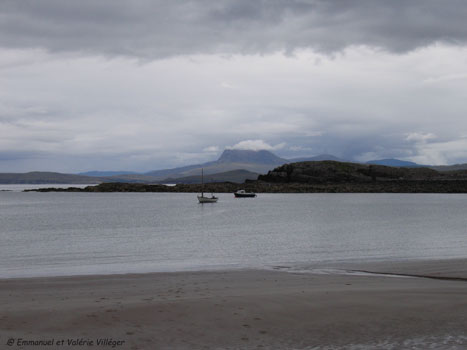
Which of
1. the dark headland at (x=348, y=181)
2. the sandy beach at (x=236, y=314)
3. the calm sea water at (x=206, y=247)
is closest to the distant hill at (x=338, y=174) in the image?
the dark headland at (x=348, y=181)

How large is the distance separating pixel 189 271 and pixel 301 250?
12.2 meters

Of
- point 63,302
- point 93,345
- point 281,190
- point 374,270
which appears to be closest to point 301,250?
point 374,270

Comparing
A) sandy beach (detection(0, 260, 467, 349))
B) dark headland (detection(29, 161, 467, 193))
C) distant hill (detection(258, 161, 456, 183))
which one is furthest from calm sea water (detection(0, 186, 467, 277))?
distant hill (detection(258, 161, 456, 183))

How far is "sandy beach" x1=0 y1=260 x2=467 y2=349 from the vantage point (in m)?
10.5

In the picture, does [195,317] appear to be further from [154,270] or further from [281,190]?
[281,190]

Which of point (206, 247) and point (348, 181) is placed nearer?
point (206, 247)

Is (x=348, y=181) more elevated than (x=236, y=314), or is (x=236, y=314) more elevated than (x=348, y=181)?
(x=348, y=181)

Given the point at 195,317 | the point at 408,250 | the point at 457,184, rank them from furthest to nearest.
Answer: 1. the point at 457,184
2. the point at 408,250
3. the point at 195,317

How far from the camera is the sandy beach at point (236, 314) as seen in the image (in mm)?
10523

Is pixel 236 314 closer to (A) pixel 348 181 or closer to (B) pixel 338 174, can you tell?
(A) pixel 348 181

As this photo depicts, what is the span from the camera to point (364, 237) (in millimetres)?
41344

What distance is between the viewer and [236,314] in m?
12.6

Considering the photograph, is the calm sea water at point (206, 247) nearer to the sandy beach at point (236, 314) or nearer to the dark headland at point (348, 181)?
the sandy beach at point (236, 314)

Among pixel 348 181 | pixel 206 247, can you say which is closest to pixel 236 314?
pixel 206 247
